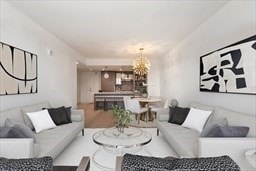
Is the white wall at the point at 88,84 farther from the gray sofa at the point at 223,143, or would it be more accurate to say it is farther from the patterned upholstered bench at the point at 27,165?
the patterned upholstered bench at the point at 27,165

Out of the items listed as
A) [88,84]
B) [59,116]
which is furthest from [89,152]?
[88,84]

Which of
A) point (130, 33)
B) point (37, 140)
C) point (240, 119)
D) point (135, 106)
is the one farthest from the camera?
point (135, 106)

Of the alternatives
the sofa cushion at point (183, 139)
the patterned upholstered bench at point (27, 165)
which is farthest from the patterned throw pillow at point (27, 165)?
the sofa cushion at point (183, 139)

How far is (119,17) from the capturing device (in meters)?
3.61

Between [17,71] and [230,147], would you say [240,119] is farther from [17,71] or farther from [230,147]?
[17,71]

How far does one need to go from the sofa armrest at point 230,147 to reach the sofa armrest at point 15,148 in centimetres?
180

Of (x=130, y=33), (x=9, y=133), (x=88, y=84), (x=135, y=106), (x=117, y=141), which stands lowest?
(x=117, y=141)

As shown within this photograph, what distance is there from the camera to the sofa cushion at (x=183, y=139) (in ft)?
8.06

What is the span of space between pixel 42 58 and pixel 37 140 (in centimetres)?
218

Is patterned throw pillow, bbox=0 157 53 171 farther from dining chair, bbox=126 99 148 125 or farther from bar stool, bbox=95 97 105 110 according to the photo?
bar stool, bbox=95 97 105 110

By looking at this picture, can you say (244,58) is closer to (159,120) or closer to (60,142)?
(159,120)

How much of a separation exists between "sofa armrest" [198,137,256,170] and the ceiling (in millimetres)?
2037

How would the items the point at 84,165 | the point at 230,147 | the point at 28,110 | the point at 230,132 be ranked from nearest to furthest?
the point at 84,165, the point at 230,147, the point at 230,132, the point at 28,110

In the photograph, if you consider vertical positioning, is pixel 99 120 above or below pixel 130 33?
below
